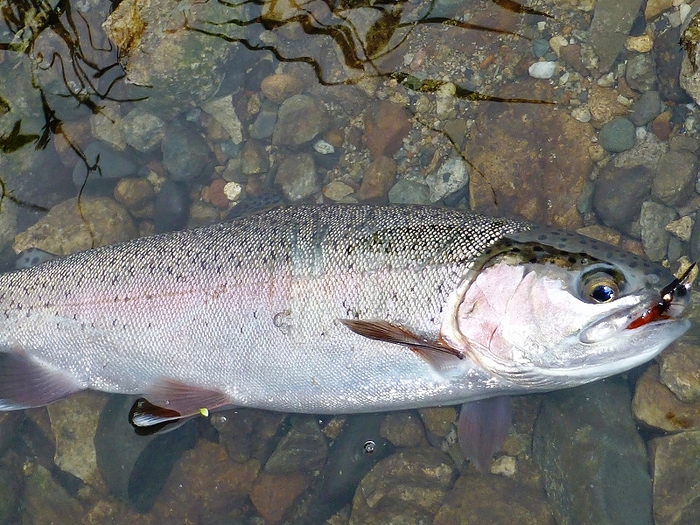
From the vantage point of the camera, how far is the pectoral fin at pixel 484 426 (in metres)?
3.37

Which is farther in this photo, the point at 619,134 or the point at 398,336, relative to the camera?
the point at 619,134

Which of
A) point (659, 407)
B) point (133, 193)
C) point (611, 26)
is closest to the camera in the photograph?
point (659, 407)

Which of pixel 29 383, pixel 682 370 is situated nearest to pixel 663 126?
pixel 682 370

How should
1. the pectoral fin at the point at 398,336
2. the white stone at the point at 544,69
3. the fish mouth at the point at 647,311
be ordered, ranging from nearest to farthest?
1. the fish mouth at the point at 647,311
2. the pectoral fin at the point at 398,336
3. the white stone at the point at 544,69

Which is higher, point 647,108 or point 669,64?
point 669,64

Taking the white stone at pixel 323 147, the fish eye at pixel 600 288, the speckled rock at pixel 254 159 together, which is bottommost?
the speckled rock at pixel 254 159

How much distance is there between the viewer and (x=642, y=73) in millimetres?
3965

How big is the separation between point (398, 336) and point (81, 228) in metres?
2.93

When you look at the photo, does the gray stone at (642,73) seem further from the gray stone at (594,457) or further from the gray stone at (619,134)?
the gray stone at (594,457)

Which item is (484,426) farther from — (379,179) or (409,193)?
(379,179)

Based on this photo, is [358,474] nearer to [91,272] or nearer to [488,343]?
[488,343]

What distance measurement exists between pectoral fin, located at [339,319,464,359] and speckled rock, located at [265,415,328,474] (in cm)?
151

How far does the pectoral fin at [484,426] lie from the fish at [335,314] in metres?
0.02

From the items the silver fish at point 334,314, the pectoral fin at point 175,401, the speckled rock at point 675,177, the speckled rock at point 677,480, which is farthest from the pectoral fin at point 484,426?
the speckled rock at point 675,177
